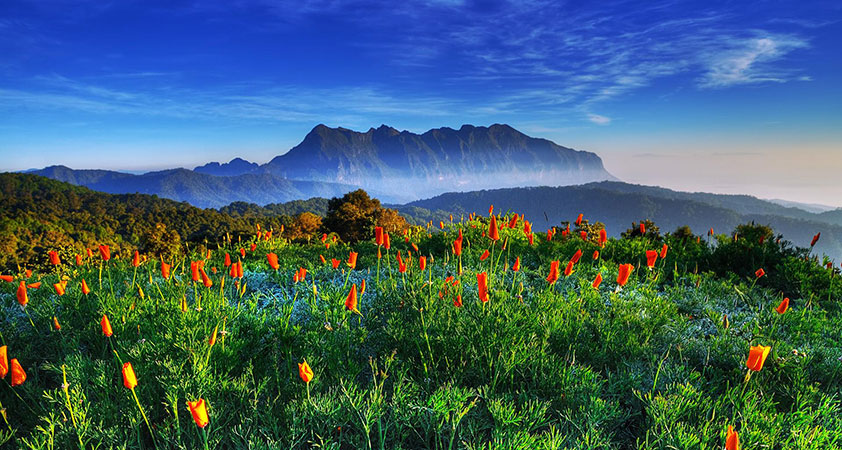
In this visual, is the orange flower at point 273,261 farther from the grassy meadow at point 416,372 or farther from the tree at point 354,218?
the tree at point 354,218

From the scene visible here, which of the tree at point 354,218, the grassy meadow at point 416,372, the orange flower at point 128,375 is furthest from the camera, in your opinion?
the tree at point 354,218

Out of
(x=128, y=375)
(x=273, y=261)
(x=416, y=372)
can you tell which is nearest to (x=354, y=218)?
(x=273, y=261)

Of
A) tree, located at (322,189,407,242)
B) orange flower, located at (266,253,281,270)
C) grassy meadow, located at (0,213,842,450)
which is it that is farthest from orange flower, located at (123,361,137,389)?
tree, located at (322,189,407,242)

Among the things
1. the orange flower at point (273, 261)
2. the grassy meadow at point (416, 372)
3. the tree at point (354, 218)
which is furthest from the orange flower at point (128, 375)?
the tree at point (354, 218)

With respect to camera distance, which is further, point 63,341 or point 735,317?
point 735,317

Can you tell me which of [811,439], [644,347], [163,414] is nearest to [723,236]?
[644,347]

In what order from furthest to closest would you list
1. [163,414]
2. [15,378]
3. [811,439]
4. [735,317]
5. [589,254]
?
[589,254] < [735,317] < [163,414] < [811,439] < [15,378]

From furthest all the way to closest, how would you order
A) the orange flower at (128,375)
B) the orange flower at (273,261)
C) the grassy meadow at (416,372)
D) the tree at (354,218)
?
the tree at (354,218), the orange flower at (273,261), the grassy meadow at (416,372), the orange flower at (128,375)

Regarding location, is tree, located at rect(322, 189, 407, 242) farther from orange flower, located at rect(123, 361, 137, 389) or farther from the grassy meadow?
orange flower, located at rect(123, 361, 137, 389)

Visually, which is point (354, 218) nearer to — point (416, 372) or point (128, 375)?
point (416, 372)

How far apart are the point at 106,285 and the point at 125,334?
6.68 feet

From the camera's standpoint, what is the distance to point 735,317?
13.9ft

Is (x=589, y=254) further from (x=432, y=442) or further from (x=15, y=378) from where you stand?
(x=15, y=378)

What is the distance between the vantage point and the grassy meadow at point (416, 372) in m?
2.32
